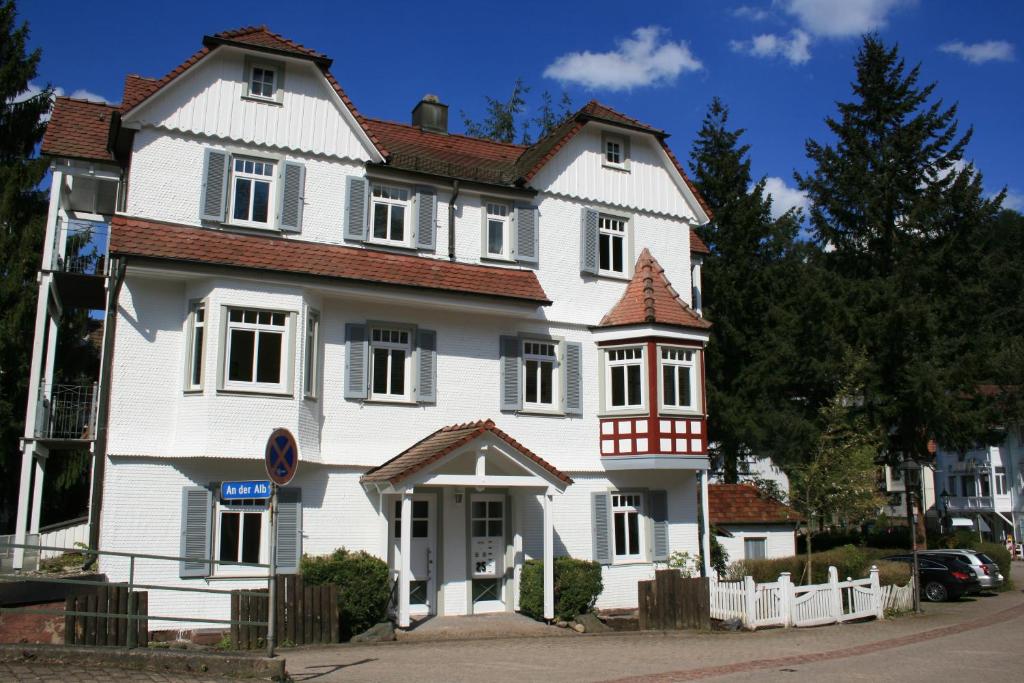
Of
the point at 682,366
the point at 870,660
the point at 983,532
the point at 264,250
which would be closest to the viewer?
the point at 870,660

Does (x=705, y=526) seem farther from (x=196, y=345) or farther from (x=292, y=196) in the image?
(x=196, y=345)

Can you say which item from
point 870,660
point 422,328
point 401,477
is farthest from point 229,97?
point 870,660

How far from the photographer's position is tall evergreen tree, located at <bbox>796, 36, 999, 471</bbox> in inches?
1329

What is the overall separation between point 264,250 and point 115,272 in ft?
9.23

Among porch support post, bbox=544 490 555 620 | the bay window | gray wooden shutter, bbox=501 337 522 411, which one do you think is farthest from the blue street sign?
gray wooden shutter, bbox=501 337 522 411

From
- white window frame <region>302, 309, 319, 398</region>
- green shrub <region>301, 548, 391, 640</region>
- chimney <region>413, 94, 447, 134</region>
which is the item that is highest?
chimney <region>413, 94, 447, 134</region>

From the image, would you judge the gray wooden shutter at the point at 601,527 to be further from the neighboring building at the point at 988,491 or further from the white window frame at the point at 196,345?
the neighboring building at the point at 988,491

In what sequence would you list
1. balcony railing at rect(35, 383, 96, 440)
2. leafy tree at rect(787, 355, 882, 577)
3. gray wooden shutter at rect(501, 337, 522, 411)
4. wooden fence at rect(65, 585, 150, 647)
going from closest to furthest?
wooden fence at rect(65, 585, 150, 647) < balcony railing at rect(35, 383, 96, 440) < gray wooden shutter at rect(501, 337, 522, 411) < leafy tree at rect(787, 355, 882, 577)

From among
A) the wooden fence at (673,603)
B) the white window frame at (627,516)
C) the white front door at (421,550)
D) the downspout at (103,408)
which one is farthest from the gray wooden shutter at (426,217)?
the wooden fence at (673,603)

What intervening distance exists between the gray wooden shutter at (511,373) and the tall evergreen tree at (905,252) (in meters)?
16.5

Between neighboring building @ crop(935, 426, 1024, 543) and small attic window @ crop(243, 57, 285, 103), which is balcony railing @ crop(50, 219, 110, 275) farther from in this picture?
neighboring building @ crop(935, 426, 1024, 543)

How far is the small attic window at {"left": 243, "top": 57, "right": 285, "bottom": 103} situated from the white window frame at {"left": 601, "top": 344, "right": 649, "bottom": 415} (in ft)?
30.1

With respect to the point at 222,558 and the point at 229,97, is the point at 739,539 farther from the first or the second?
the point at 229,97

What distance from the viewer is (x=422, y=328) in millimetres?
19406
